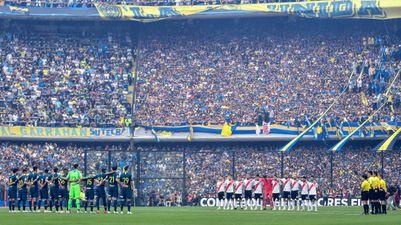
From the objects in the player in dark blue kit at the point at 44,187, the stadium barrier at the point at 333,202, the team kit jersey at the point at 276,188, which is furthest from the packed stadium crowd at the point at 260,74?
the player in dark blue kit at the point at 44,187

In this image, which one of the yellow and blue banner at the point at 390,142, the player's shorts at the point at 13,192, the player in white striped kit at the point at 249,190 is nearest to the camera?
the player's shorts at the point at 13,192

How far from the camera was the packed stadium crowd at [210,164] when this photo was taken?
69.5 metres

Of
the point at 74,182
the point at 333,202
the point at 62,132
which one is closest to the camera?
the point at 74,182

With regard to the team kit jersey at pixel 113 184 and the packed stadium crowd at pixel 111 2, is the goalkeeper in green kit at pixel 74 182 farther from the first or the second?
the packed stadium crowd at pixel 111 2

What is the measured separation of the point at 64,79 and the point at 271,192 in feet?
86.7

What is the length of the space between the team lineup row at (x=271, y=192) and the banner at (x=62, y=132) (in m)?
16.7

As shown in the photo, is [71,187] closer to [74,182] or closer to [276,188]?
[74,182]

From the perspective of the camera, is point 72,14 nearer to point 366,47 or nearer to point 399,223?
point 366,47

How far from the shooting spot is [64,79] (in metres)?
83.4

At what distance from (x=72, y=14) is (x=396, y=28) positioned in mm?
24255

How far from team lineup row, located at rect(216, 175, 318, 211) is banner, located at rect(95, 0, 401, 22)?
24.4 meters

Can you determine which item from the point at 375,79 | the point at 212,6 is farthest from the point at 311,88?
the point at 212,6

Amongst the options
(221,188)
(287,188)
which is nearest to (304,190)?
(287,188)

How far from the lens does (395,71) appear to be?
83375 mm
